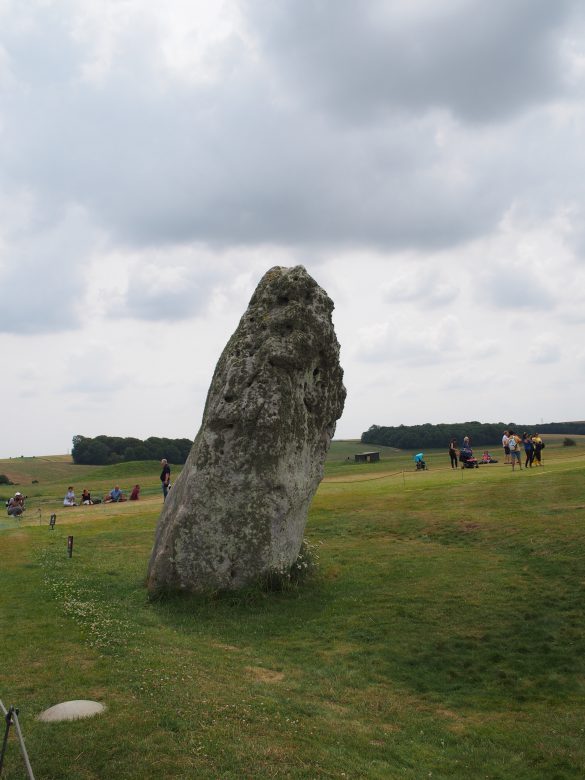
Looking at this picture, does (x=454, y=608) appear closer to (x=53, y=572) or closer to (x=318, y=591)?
(x=318, y=591)

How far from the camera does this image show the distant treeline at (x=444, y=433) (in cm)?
9819

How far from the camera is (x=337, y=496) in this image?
96.6 feet

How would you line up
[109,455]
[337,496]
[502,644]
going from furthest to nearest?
1. [109,455]
2. [337,496]
3. [502,644]

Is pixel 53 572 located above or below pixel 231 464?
below

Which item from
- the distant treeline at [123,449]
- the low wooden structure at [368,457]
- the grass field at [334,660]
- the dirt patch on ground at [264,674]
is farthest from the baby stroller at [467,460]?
the distant treeline at [123,449]

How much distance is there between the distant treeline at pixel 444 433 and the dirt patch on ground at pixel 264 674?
8425cm

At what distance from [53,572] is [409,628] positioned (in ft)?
33.6

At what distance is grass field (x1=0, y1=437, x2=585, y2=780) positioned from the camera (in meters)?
7.88

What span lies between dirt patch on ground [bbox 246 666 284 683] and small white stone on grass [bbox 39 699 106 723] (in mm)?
2926

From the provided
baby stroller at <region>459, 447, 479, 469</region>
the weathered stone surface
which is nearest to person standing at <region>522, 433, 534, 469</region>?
baby stroller at <region>459, 447, 479, 469</region>

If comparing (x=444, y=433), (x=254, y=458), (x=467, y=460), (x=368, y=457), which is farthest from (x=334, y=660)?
(x=444, y=433)

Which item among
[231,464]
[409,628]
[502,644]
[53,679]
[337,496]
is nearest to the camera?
[53,679]

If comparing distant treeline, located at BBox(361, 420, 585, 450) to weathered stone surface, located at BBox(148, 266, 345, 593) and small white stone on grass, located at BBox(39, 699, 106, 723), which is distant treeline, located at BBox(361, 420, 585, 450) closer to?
weathered stone surface, located at BBox(148, 266, 345, 593)

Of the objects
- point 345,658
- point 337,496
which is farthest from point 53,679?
point 337,496
